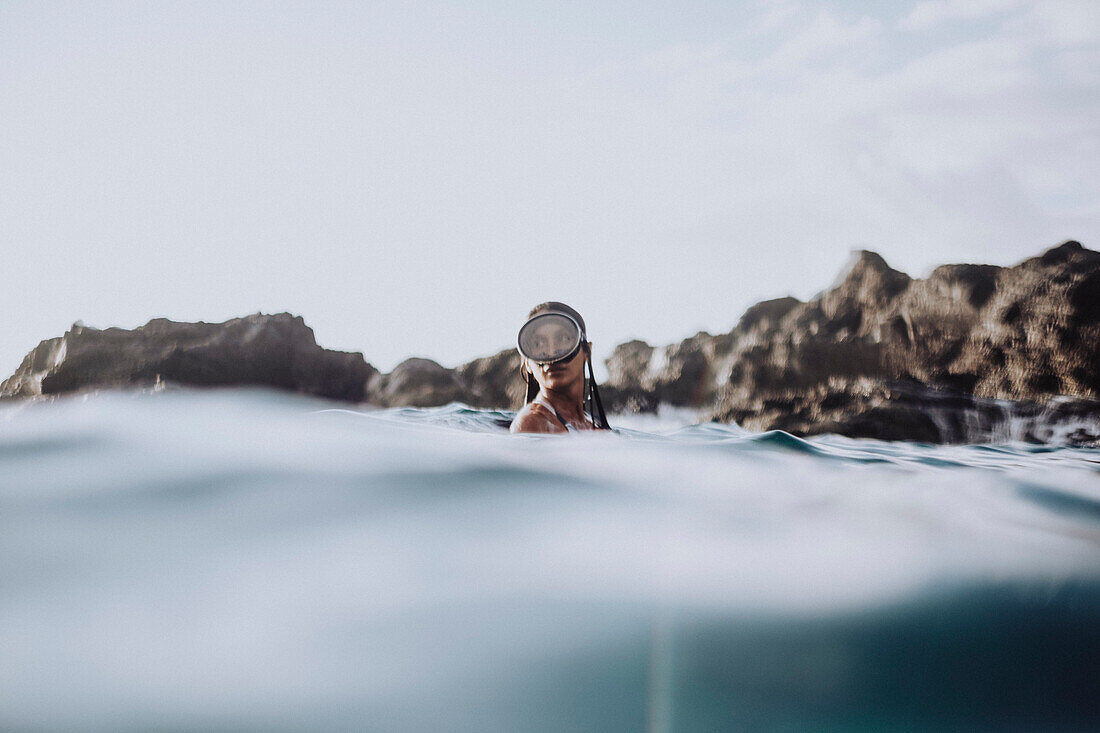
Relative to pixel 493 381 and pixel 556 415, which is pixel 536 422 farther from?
pixel 493 381

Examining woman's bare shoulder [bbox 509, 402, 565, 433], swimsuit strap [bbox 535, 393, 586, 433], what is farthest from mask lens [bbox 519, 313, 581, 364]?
woman's bare shoulder [bbox 509, 402, 565, 433]

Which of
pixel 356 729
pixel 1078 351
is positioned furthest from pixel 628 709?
pixel 1078 351

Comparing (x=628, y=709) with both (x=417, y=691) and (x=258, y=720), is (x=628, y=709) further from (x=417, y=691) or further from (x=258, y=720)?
(x=258, y=720)

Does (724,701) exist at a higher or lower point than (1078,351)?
lower

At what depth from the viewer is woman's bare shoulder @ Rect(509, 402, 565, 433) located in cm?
396

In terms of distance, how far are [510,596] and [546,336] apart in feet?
10.7

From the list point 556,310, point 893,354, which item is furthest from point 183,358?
point 893,354

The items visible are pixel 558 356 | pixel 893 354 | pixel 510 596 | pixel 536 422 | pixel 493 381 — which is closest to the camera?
pixel 510 596

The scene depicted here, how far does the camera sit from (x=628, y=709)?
45.5 inches

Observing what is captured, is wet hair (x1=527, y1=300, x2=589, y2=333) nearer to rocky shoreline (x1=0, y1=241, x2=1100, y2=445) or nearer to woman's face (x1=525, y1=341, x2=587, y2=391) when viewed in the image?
woman's face (x1=525, y1=341, x2=587, y2=391)

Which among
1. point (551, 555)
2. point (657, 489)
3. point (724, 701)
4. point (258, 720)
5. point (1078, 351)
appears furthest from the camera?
point (1078, 351)

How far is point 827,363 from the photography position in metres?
10.6

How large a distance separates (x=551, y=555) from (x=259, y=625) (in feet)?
2.33

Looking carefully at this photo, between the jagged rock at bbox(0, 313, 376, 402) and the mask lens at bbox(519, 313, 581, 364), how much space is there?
28.7ft
